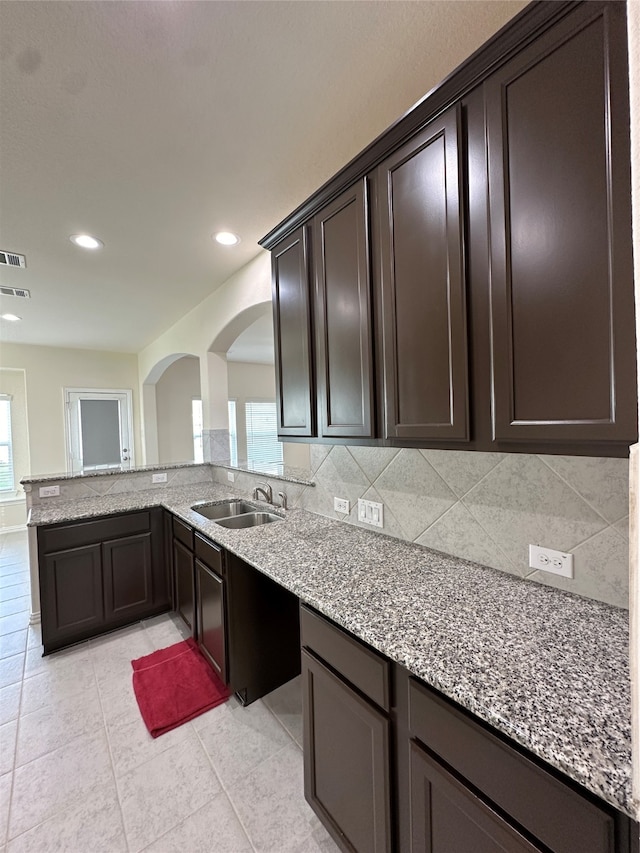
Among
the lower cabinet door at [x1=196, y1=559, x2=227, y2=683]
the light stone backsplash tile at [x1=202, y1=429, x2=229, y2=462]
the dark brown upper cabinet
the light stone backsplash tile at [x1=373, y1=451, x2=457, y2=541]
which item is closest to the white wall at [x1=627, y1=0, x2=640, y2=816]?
the dark brown upper cabinet

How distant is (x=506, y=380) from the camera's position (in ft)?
3.19

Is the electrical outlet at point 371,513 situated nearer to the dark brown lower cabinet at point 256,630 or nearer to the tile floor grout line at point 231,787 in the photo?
the dark brown lower cabinet at point 256,630

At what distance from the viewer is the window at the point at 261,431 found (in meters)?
7.61

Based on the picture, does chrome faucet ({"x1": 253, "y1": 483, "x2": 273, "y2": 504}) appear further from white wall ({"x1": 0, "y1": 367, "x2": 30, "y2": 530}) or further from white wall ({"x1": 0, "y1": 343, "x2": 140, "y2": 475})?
white wall ({"x1": 0, "y1": 367, "x2": 30, "y2": 530})

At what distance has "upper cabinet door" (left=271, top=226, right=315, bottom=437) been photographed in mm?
1729

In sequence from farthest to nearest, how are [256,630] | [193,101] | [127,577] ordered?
[127,577] → [256,630] → [193,101]

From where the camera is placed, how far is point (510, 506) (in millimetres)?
1300

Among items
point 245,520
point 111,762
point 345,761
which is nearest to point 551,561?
point 345,761

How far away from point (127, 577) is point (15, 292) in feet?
9.44

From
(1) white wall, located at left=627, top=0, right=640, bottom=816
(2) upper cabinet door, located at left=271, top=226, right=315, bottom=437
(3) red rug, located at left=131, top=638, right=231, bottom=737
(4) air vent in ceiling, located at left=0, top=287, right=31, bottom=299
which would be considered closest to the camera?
(1) white wall, located at left=627, top=0, right=640, bottom=816

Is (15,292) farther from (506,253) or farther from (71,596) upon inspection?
(506,253)

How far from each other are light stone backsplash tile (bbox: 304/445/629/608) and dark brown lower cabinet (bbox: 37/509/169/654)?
1809 mm

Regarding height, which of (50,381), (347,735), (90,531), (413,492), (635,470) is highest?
(50,381)

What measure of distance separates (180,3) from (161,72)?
0.91ft
